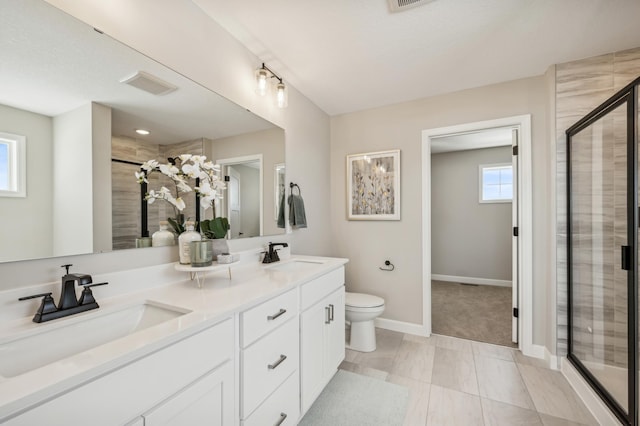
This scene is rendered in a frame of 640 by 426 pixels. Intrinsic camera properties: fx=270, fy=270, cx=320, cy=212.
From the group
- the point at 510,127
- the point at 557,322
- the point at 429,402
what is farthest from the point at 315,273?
the point at 510,127

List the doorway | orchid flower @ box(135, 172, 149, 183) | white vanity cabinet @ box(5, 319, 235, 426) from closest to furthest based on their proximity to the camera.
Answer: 1. white vanity cabinet @ box(5, 319, 235, 426)
2. orchid flower @ box(135, 172, 149, 183)
3. the doorway

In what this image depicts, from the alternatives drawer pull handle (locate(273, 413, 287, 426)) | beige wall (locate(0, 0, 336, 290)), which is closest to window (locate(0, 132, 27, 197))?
beige wall (locate(0, 0, 336, 290))

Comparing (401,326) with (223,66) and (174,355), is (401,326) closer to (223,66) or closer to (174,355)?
(174,355)

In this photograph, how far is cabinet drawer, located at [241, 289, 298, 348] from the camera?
110 cm

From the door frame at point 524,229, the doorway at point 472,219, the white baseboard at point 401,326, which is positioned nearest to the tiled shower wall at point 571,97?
the door frame at point 524,229

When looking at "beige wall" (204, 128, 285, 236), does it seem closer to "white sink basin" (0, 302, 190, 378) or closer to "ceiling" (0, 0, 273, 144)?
"ceiling" (0, 0, 273, 144)

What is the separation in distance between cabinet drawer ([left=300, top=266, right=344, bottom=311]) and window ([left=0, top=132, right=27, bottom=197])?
1215 mm

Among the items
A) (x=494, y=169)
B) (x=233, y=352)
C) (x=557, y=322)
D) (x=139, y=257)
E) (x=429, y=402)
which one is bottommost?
(x=429, y=402)

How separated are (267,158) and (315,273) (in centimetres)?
98

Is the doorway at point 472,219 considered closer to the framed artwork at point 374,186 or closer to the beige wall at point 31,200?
the framed artwork at point 374,186

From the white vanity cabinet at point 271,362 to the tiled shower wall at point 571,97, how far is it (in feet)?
6.88

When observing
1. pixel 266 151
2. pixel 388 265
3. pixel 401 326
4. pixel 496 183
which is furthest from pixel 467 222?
pixel 266 151

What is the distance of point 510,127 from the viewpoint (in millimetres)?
2377

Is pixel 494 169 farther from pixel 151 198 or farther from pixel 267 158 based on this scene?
pixel 151 198
